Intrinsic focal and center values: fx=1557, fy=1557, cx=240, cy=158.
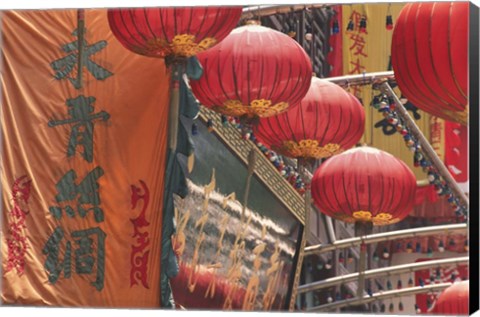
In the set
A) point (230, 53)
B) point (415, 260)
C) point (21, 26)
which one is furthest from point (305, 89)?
point (21, 26)

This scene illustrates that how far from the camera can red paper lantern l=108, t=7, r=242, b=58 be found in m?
12.2

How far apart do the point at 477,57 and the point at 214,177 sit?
245 cm

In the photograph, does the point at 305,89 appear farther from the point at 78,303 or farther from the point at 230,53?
the point at 78,303

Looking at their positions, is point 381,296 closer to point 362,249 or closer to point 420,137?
point 362,249

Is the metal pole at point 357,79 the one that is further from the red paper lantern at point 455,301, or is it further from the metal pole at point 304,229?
the red paper lantern at point 455,301

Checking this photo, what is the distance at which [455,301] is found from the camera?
38.9 ft

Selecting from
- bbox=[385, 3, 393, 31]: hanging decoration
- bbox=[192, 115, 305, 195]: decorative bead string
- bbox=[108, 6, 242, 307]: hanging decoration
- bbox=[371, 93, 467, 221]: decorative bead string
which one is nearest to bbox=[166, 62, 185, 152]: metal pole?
bbox=[108, 6, 242, 307]: hanging decoration

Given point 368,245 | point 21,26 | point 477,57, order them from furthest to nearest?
1. point 21,26
2. point 368,245
3. point 477,57

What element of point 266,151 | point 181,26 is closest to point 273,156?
point 266,151

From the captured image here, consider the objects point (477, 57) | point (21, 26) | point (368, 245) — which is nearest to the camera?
point (477, 57)

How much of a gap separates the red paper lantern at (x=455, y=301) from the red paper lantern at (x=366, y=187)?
2.27ft

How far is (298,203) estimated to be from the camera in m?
12.5

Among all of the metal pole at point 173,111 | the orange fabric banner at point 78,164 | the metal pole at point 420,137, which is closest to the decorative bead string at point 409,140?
the metal pole at point 420,137

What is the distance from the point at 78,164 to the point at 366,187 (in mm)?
2550
